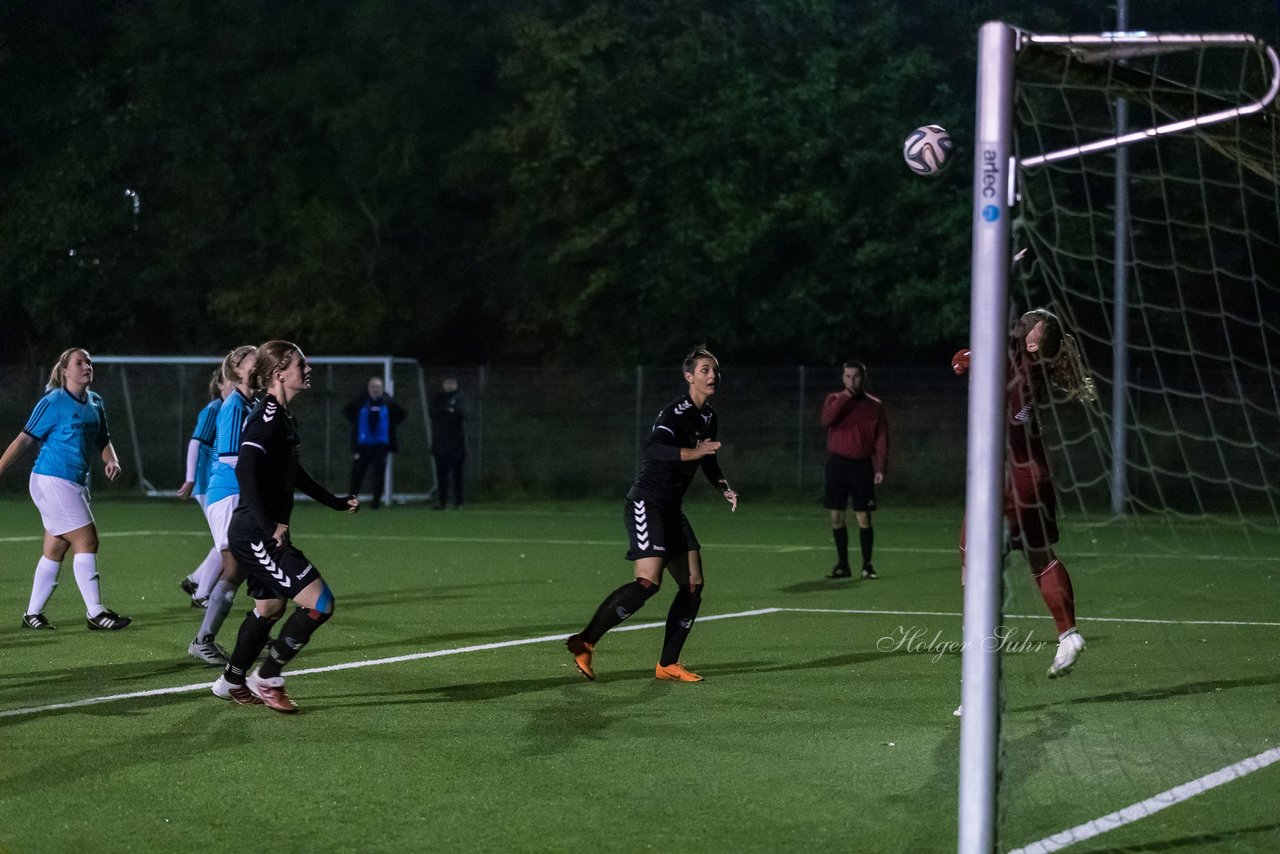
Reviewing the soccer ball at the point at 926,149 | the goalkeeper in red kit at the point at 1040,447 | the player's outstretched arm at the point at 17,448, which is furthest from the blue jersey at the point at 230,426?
the goalkeeper in red kit at the point at 1040,447

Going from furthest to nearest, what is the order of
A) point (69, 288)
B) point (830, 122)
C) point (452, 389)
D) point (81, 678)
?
point (69, 288) < point (830, 122) < point (452, 389) < point (81, 678)

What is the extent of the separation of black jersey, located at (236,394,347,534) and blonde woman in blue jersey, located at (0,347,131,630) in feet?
12.8

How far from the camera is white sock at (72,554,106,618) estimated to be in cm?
1223

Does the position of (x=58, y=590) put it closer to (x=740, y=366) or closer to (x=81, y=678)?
(x=81, y=678)

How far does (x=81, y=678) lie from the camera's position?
986cm

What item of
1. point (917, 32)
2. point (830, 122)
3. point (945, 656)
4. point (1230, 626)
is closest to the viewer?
point (945, 656)

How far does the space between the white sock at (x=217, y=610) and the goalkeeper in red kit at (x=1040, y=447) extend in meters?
4.58

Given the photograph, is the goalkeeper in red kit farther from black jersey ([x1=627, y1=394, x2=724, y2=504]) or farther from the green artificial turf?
black jersey ([x1=627, y1=394, x2=724, y2=504])

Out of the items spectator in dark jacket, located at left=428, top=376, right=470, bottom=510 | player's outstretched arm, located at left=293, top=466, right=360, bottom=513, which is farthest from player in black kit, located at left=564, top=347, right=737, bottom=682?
spectator in dark jacket, located at left=428, top=376, right=470, bottom=510

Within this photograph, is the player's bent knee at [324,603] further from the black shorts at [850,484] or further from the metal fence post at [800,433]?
the metal fence post at [800,433]

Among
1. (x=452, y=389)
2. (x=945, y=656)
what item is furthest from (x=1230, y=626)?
(x=452, y=389)

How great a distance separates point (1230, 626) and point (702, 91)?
23.2m

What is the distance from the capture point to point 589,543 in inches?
838

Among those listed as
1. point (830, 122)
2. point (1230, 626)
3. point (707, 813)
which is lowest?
point (1230, 626)
